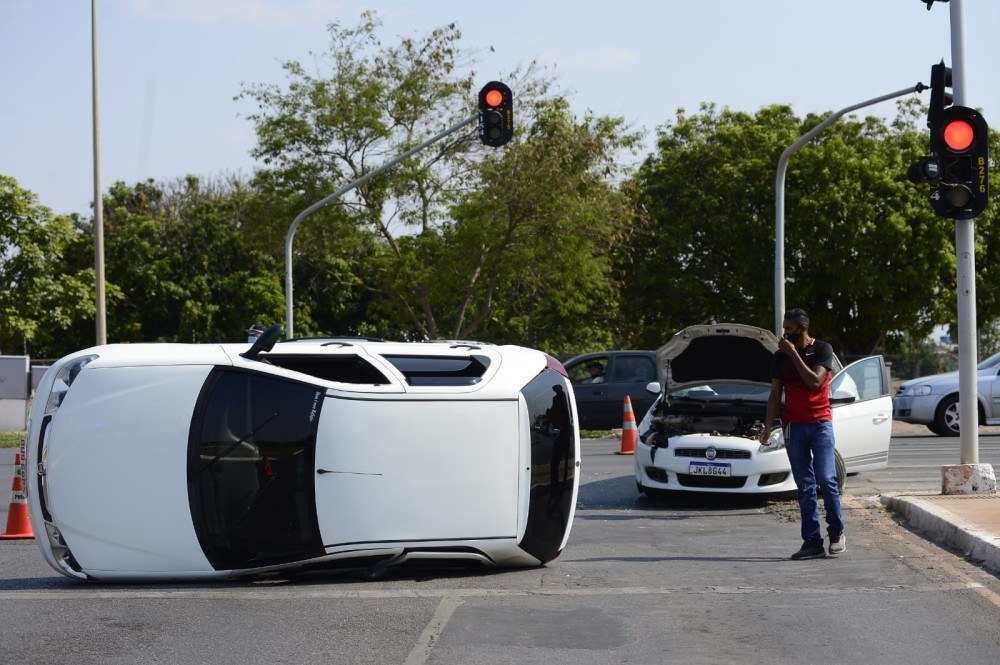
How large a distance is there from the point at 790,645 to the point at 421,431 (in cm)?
272

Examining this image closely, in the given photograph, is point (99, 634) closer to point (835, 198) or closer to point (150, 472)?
point (150, 472)

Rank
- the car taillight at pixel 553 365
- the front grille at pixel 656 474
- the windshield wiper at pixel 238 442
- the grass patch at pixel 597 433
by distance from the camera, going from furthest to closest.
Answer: the grass patch at pixel 597 433 < the front grille at pixel 656 474 < the car taillight at pixel 553 365 < the windshield wiper at pixel 238 442

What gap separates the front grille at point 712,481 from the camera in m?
13.0

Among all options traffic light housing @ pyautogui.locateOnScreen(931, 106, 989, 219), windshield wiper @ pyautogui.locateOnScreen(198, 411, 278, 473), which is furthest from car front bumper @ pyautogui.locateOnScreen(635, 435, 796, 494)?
windshield wiper @ pyautogui.locateOnScreen(198, 411, 278, 473)

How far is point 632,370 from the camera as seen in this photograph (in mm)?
25438

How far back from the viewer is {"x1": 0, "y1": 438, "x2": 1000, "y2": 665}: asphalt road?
660cm

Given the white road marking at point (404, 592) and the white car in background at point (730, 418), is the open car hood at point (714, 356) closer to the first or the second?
the white car in background at point (730, 418)

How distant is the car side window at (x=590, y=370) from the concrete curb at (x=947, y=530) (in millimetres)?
12924

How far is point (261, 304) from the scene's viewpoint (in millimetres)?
55375

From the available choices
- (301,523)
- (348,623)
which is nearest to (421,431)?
(301,523)

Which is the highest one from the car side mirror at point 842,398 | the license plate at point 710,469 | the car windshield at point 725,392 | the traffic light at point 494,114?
the traffic light at point 494,114

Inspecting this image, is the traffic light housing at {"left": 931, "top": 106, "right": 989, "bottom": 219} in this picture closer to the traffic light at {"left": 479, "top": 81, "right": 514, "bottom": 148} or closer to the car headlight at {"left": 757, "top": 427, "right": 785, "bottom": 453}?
the car headlight at {"left": 757, "top": 427, "right": 785, "bottom": 453}

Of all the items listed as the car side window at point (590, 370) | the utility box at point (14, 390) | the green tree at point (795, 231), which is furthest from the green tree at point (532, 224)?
the utility box at point (14, 390)

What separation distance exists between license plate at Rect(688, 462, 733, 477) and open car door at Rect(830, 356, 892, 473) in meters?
1.51
